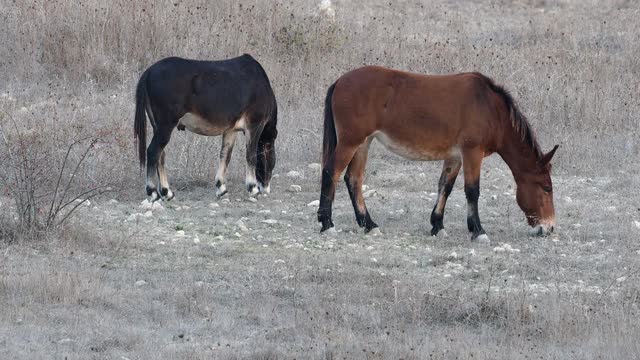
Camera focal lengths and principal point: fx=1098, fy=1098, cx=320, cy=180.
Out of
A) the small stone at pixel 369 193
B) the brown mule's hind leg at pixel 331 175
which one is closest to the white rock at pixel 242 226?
the brown mule's hind leg at pixel 331 175

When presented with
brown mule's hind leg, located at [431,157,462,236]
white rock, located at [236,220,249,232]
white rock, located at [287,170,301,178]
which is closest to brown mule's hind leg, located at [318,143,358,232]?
white rock, located at [236,220,249,232]

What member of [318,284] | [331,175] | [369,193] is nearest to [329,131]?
[331,175]

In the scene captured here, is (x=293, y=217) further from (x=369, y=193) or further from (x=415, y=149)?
(x=415, y=149)

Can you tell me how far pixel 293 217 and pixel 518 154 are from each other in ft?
8.31

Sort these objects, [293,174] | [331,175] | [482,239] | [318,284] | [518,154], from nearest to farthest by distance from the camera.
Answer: [318,284] → [482,239] → [331,175] → [518,154] → [293,174]

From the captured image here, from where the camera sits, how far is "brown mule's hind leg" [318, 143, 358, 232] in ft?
35.8

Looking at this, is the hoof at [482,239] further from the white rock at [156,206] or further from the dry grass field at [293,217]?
the white rock at [156,206]

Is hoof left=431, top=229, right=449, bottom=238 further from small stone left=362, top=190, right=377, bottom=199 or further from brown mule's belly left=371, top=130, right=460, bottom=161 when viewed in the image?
small stone left=362, top=190, right=377, bottom=199

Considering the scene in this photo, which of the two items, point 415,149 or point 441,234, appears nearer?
point 415,149

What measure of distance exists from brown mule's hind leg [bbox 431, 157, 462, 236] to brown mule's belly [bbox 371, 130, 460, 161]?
0.84 feet

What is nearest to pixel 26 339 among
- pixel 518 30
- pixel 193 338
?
pixel 193 338

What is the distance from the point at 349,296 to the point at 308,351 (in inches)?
51.3

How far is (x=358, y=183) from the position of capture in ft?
37.0

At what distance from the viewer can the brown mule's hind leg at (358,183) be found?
1117 cm
